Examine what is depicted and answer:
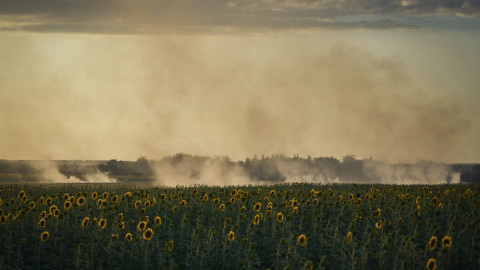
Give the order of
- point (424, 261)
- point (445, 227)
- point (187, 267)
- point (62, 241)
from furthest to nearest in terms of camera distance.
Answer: point (445, 227), point (62, 241), point (424, 261), point (187, 267)

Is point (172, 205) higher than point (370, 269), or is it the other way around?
point (172, 205)

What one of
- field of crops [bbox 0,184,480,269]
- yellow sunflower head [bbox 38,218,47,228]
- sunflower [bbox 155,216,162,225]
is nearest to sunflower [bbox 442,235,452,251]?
A: field of crops [bbox 0,184,480,269]

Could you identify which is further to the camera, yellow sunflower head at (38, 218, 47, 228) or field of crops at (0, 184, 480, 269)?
yellow sunflower head at (38, 218, 47, 228)

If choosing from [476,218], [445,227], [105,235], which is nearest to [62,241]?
[105,235]

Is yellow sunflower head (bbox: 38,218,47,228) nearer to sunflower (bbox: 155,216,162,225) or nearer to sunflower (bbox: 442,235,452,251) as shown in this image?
sunflower (bbox: 155,216,162,225)

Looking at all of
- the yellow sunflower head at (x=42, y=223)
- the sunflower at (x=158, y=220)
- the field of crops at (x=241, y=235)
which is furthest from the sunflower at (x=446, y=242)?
the yellow sunflower head at (x=42, y=223)

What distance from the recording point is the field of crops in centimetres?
1758

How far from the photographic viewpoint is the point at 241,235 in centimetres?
2000

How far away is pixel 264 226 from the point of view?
20281 mm

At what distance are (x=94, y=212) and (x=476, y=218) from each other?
15.4 metres

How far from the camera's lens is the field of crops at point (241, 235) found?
57.7ft

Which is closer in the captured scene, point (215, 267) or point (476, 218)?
point (215, 267)

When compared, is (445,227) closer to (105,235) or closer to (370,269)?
(370,269)

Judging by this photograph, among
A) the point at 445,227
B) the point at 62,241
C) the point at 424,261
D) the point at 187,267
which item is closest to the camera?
the point at 187,267
